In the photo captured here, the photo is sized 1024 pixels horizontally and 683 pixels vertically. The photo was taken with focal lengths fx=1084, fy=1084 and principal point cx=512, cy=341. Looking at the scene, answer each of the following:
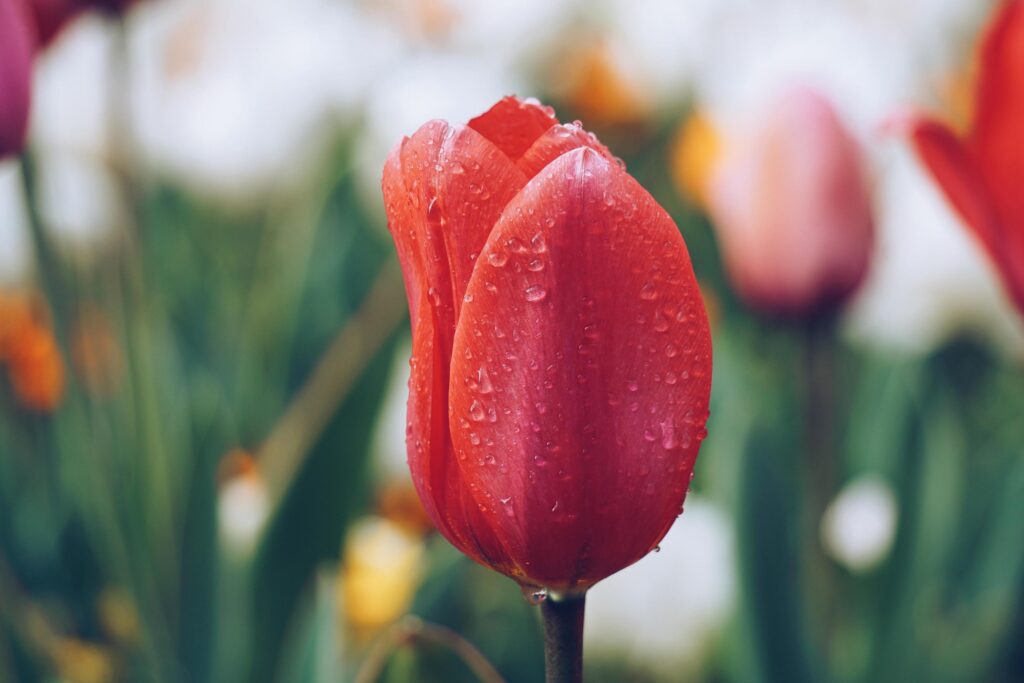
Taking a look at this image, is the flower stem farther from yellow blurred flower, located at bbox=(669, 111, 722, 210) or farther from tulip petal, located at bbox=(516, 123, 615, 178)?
yellow blurred flower, located at bbox=(669, 111, 722, 210)

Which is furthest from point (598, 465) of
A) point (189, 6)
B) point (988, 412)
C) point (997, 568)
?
point (189, 6)

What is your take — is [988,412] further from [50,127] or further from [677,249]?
[50,127]

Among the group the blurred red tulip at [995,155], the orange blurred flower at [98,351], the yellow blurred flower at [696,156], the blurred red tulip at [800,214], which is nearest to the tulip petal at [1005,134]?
the blurred red tulip at [995,155]

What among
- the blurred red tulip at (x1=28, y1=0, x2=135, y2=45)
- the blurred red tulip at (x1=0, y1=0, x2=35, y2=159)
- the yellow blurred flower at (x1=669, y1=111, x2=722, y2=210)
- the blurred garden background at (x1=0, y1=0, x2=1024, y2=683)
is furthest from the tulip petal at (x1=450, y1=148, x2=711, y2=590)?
the yellow blurred flower at (x1=669, y1=111, x2=722, y2=210)

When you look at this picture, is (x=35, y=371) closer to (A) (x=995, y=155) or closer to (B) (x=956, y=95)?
(A) (x=995, y=155)

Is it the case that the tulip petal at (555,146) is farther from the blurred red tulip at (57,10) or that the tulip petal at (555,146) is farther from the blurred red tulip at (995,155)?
the blurred red tulip at (57,10)
